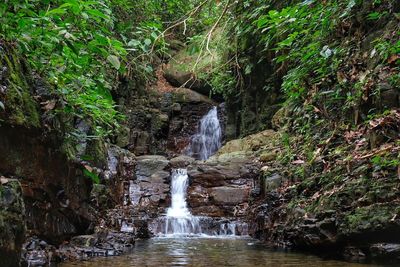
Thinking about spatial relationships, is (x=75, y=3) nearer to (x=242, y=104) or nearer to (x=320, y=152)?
(x=320, y=152)

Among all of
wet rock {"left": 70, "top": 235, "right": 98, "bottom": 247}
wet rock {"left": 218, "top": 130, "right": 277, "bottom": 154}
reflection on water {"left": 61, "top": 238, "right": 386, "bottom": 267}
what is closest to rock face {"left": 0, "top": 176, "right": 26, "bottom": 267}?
reflection on water {"left": 61, "top": 238, "right": 386, "bottom": 267}

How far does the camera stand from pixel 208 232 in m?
8.34

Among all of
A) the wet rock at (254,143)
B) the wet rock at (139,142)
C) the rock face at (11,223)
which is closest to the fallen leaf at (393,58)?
the rock face at (11,223)

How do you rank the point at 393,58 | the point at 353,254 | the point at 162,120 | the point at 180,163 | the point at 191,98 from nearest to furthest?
the point at 353,254
the point at 393,58
the point at 180,163
the point at 162,120
the point at 191,98

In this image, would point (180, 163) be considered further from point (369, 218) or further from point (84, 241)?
point (369, 218)

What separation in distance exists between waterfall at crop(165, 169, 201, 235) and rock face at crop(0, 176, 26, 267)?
5.61 meters

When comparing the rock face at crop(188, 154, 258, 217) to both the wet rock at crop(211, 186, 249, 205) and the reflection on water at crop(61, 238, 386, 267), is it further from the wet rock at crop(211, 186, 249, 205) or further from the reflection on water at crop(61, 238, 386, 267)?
the reflection on water at crop(61, 238, 386, 267)

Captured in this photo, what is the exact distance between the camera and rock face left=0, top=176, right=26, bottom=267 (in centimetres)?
276

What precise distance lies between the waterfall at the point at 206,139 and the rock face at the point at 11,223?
1276 cm

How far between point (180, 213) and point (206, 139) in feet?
21.5

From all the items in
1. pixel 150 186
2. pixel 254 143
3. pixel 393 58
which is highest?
pixel 254 143

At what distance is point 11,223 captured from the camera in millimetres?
2875

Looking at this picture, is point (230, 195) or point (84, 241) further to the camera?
point (230, 195)

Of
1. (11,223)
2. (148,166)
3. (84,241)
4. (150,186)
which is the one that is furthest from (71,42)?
(148,166)
